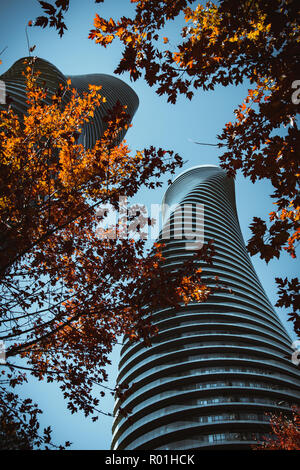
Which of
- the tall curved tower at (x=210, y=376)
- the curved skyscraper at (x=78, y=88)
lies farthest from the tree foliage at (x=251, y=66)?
the tall curved tower at (x=210, y=376)

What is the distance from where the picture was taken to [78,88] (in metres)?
52.3

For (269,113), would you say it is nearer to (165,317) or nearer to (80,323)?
(80,323)

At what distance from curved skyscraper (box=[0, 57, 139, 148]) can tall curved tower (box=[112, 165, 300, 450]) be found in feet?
70.4

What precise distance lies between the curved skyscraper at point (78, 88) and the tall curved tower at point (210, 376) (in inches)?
845

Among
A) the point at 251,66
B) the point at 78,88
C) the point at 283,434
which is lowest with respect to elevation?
the point at 283,434

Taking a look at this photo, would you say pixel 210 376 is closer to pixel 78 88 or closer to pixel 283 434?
pixel 283 434

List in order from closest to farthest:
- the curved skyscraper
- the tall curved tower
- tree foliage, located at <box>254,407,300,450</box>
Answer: tree foliage, located at <box>254,407,300,450</box> < the tall curved tower < the curved skyscraper

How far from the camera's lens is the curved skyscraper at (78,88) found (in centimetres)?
2645

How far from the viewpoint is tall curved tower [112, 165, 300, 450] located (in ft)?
68.7

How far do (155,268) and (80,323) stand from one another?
2.53 metres

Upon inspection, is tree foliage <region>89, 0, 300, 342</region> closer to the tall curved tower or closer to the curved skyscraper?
the curved skyscraper

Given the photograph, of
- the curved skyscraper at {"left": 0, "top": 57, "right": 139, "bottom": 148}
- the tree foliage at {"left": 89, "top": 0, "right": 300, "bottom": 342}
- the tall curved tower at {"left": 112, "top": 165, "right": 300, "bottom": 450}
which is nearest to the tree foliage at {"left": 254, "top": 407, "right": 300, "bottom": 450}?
the tall curved tower at {"left": 112, "top": 165, "right": 300, "bottom": 450}

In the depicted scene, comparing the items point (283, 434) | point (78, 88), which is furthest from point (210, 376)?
→ point (78, 88)

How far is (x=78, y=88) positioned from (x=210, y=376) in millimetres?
57994
